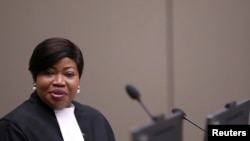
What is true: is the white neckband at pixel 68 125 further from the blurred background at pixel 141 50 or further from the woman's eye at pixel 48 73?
the blurred background at pixel 141 50

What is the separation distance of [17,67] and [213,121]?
2.11 meters

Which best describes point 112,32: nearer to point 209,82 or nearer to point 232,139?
point 209,82

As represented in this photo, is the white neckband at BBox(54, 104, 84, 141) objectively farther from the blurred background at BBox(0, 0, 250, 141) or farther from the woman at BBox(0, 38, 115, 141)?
the blurred background at BBox(0, 0, 250, 141)

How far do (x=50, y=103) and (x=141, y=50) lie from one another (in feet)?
4.70

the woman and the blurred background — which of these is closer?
the woman

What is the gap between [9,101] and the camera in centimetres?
310

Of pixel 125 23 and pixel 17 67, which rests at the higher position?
pixel 125 23

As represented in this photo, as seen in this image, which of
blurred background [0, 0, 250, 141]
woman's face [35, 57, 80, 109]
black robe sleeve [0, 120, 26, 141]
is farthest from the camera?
blurred background [0, 0, 250, 141]

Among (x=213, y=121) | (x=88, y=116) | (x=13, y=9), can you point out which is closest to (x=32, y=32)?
(x=13, y=9)

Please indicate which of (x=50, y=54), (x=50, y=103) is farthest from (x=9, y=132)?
(x=50, y=54)

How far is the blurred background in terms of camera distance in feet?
10.2

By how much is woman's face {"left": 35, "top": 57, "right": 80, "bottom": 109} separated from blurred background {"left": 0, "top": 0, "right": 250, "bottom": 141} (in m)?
1.24

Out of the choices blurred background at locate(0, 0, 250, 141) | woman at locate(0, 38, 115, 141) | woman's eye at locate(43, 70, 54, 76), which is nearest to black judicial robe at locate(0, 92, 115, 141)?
woman at locate(0, 38, 115, 141)

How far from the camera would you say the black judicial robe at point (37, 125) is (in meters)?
1.78
